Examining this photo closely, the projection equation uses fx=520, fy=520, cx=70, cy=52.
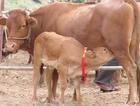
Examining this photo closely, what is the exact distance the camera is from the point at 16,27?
9.73 m

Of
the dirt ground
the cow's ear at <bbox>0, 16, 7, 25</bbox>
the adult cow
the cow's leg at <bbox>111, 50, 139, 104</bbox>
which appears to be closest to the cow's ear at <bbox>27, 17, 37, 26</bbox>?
the adult cow

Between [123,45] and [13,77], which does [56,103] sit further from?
[13,77]

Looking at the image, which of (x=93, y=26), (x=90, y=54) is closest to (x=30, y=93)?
(x=93, y=26)

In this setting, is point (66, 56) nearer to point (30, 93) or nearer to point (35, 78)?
point (35, 78)

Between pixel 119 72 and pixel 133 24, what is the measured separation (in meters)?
3.29

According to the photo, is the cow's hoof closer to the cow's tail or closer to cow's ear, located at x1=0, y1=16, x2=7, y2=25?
the cow's tail

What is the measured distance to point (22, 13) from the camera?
9875 millimetres

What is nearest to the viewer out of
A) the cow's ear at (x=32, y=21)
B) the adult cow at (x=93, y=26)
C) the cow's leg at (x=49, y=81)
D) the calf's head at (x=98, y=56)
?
the calf's head at (x=98, y=56)

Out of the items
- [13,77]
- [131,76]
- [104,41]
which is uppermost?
[104,41]

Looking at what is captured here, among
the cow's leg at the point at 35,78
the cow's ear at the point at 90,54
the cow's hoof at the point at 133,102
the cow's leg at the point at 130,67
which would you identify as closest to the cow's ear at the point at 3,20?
the cow's leg at the point at 35,78

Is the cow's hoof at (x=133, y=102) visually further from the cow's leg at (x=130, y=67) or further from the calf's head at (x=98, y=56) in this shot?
the calf's head at (x=98, y=56)

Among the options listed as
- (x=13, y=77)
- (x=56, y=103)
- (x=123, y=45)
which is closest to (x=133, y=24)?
(x=123, y=45)

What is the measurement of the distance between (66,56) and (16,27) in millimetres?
1340

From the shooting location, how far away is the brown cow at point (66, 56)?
29.1 ft
